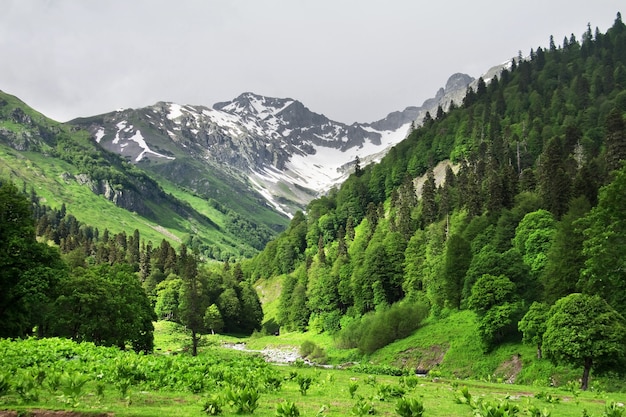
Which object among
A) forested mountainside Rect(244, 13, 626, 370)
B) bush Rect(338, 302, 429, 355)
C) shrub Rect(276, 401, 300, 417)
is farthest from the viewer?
bush Rect(338, 302, 429, 355)

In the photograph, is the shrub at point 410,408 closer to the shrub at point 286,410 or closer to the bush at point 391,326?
the shrub at point 286,410

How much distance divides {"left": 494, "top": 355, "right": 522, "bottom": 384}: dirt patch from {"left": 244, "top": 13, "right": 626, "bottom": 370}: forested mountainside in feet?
16.1

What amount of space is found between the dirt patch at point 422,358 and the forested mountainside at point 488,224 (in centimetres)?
840

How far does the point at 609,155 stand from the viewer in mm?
85500

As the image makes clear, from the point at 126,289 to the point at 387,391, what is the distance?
163 ft

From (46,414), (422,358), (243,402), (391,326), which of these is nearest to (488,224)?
(391,326)

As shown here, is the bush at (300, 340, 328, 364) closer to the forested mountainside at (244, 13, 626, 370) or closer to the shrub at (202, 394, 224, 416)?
the forested mountainside at (244, 13, 626, 370)

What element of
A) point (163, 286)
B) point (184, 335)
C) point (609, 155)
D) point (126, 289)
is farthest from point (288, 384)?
point (163, 286)

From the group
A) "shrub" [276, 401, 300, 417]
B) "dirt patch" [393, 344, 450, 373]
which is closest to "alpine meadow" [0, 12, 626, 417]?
"dirt patch" [393, 344, 450, 373]

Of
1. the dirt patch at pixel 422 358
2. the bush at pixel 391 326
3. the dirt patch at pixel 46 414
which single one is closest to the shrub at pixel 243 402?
the dirt patch at pixel 46 414

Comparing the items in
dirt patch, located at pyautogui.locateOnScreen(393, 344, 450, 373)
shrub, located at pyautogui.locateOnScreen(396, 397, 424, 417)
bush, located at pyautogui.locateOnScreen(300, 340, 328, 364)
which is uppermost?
shrub, located at pyautogui.locateOnScreen(396, 397, 424, 417)

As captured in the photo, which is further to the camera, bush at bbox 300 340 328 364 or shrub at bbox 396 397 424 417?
bush at bbox 300 340 328 364

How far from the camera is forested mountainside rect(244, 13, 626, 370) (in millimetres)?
60031

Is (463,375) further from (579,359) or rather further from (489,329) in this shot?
(579,359)
